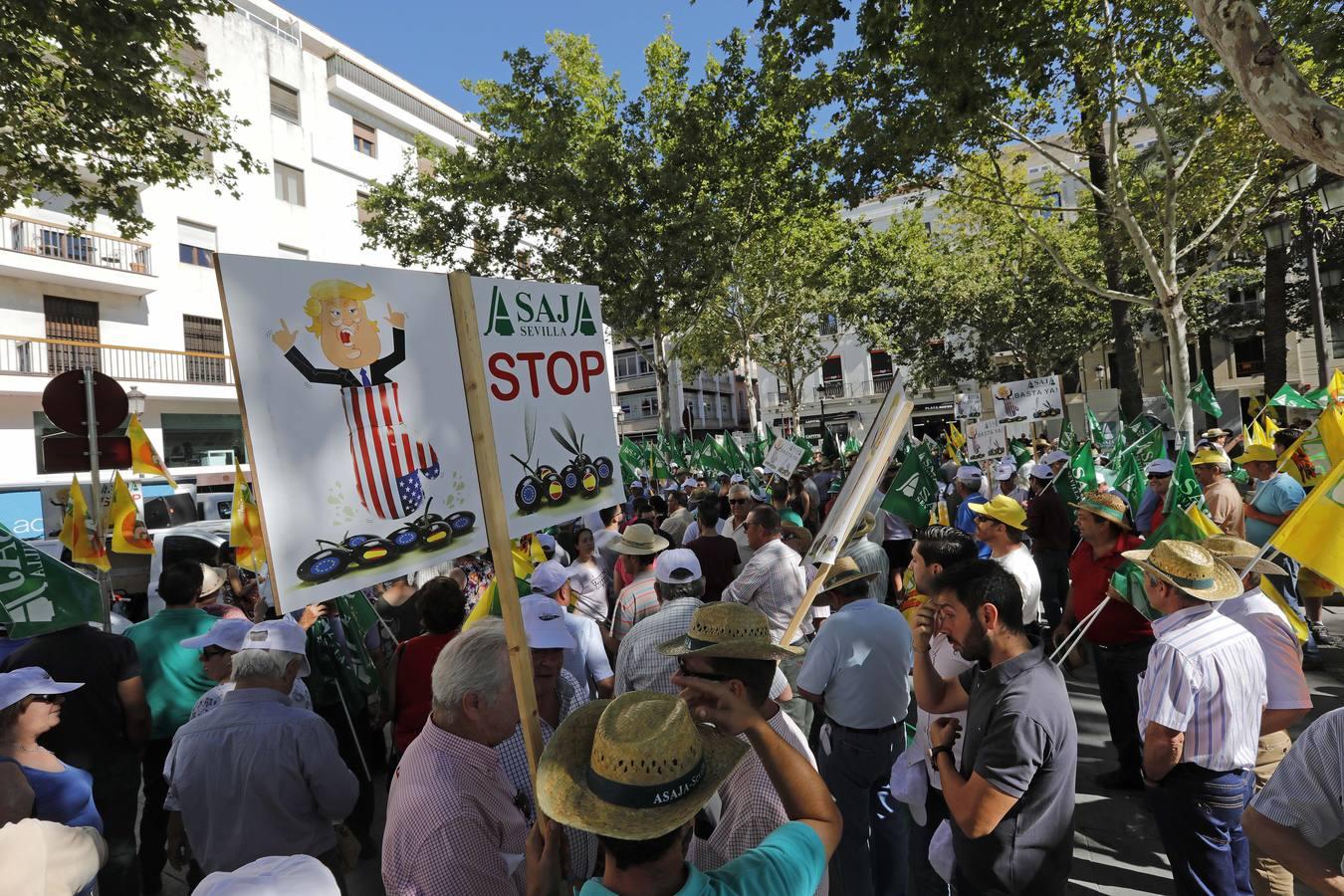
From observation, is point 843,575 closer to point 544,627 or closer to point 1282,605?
point 544,627

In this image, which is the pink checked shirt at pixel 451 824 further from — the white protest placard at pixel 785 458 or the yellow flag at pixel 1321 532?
the white protest placard at pixel 785 458

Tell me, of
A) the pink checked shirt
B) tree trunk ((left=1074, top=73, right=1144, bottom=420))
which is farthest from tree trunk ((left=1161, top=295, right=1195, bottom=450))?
the pink checked shirt

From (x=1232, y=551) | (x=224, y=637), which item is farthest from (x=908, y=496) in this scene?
(x=224, y=637)

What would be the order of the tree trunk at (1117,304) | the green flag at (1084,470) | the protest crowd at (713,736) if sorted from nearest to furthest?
1. the protest crowd at (713,736)
2. the green flag at (1084,470)
3. the tree trunk at (1117,304)

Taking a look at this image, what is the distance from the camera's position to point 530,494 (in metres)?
2.65

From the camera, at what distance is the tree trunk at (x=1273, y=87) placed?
3963 mm

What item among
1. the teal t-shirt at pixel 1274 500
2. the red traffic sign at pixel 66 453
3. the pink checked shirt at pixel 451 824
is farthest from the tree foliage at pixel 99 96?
the teal t-shirt at pixel 1274 500

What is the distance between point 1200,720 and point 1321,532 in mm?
781

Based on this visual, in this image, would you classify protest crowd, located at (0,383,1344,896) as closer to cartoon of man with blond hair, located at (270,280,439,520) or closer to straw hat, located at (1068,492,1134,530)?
straw hat, located at (1068,492,1134,530)

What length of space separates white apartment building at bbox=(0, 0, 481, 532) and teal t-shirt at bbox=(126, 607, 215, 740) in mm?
16520

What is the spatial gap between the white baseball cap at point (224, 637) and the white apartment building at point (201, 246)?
56.3 ft

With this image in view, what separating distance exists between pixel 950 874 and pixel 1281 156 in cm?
1410

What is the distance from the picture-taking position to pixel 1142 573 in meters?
4.37

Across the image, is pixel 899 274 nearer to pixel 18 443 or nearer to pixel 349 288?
pixel 18 443
